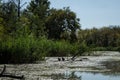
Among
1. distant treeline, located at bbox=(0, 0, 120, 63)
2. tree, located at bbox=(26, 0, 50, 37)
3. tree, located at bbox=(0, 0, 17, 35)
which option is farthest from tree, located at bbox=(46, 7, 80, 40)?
tree, located at bbox=(0, 0, 17, 35)

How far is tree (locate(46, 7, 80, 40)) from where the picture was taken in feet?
218

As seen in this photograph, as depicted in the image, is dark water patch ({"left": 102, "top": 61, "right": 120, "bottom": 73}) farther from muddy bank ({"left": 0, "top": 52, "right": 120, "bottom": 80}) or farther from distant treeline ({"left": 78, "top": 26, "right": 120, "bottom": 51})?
distant treeline ({"left": 78, "top": 26, "right": 120, "bottom": 51})

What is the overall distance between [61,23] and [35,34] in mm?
29395

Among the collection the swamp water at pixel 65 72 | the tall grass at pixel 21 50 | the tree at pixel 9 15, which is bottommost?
A: the swamp water at pixel 65 72

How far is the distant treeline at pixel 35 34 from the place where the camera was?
24203mm

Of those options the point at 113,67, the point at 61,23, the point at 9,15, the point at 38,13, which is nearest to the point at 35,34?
the point at 9,15

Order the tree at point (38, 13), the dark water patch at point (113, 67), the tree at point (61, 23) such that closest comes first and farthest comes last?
the dark water patch at point (113, 67) → the tree at point (38, 13) → the tree at point (61, 23)

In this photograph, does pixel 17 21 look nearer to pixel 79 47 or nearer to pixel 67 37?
pixel 79 47

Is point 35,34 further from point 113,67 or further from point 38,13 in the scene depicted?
point 38,13

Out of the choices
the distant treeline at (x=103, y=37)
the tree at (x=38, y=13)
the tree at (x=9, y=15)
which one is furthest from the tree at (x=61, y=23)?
the tree at (x=9, y=15)

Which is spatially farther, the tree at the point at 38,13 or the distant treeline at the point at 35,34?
the tree at the point at 38,13

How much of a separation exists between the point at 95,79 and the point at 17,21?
2512 centimetres

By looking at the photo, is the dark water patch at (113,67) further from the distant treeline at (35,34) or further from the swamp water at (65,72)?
the distant treeline at (35,34)

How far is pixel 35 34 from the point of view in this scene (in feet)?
128
